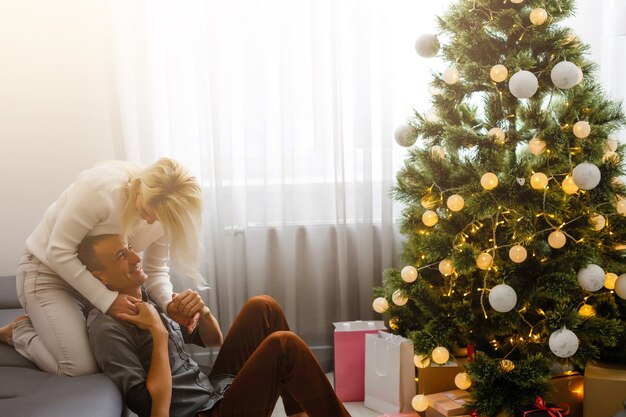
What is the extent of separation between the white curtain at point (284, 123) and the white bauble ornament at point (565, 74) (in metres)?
0.91

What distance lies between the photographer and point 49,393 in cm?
176

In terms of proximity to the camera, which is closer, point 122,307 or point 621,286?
point 122,307

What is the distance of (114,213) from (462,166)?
3.75 ft

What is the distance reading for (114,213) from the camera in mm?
1908

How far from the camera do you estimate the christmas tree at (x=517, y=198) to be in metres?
2.15

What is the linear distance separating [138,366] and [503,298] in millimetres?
1103

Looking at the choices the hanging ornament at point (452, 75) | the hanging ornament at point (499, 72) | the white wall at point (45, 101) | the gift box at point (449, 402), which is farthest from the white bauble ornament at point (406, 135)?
the white wall at point (45, 101)

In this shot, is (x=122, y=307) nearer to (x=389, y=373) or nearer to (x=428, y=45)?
(x=389, y=373)

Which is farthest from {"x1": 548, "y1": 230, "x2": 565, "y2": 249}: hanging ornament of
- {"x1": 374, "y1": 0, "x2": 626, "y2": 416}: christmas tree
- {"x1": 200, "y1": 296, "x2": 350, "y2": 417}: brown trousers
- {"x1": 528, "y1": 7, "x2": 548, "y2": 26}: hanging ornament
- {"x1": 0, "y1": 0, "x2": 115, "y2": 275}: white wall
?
{"x1": 0, "y1": 0, "x2": 115, "y2": 275}: white wall

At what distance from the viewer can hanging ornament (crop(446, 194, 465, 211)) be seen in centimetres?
223

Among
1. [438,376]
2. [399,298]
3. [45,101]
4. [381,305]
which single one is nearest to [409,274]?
[399,298]

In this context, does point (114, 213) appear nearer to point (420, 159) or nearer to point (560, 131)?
point (420, 159)

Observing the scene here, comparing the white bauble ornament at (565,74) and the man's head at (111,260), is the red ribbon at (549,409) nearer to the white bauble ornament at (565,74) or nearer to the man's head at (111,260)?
the white bauble ornament at (565,74)

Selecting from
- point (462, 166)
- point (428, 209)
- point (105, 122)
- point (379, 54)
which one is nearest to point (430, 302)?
point (428, 209)
